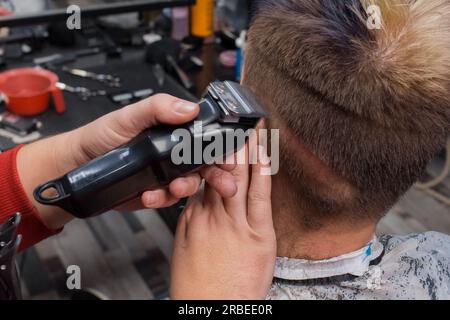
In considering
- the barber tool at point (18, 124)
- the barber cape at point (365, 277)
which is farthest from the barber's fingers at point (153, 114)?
the barber tool at point (18, 124)

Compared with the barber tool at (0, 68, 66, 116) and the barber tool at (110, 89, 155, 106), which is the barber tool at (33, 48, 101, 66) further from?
the barber tool at (110, 89, 155, 106)

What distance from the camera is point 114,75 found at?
4.60 feet

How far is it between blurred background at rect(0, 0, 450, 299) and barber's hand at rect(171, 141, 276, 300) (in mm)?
512

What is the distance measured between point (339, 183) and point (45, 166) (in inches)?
20.8

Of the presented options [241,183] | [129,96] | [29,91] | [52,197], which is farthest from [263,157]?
[29,91]

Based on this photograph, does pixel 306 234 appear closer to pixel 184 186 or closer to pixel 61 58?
pixel 184 186

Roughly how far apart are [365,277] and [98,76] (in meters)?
0.95

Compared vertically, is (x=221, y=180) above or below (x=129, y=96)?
above

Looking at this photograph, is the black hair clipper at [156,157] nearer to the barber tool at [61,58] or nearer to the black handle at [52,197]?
the black handle at [52,197]

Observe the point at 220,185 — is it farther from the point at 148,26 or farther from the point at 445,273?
the point at 148,26

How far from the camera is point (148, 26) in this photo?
1.67 m

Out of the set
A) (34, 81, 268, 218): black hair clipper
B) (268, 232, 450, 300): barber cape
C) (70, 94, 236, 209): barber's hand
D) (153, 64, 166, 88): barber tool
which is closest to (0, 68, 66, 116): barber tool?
(153, 64, 166, 88): barber tool

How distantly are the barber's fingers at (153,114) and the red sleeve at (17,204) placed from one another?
8.9 inches
